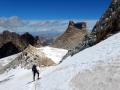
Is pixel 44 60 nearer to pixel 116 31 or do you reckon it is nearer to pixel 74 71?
pixel 116 31

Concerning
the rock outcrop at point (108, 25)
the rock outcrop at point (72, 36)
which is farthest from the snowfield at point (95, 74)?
the rock outcrop at point (72, 36)

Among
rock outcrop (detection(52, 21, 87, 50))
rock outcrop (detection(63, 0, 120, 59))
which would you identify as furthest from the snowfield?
rock outcrop (detection(52, 21, 87, 50))

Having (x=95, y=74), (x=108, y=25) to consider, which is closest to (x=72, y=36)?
(x=108, y=25)

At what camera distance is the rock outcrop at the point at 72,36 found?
123625mm

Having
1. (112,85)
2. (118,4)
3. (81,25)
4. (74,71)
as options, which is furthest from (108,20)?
(81,25)

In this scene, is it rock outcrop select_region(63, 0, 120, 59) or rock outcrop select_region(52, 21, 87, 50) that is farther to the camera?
rock outcrop select_region(52, 21, 87, 50)

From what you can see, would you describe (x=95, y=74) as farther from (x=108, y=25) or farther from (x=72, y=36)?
(x=72, y=36)

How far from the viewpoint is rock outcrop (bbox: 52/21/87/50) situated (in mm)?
123625

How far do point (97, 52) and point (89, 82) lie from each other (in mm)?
6943

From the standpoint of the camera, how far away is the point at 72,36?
134 meters

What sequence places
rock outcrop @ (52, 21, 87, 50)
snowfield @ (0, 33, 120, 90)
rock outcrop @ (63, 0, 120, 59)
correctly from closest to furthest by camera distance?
snowfield @ (0, 33, 120, 90), rock outcrop @ (63, 0, 120, 59), rock outcrop @ (52, 21, 87, 50)

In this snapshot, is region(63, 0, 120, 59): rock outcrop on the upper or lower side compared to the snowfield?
upper

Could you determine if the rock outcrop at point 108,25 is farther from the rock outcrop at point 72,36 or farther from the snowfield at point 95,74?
the rock outcrop at point 72,36

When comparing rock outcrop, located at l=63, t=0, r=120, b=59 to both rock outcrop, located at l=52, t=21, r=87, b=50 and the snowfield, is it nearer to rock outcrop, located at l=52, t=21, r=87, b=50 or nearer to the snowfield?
the snowfield
